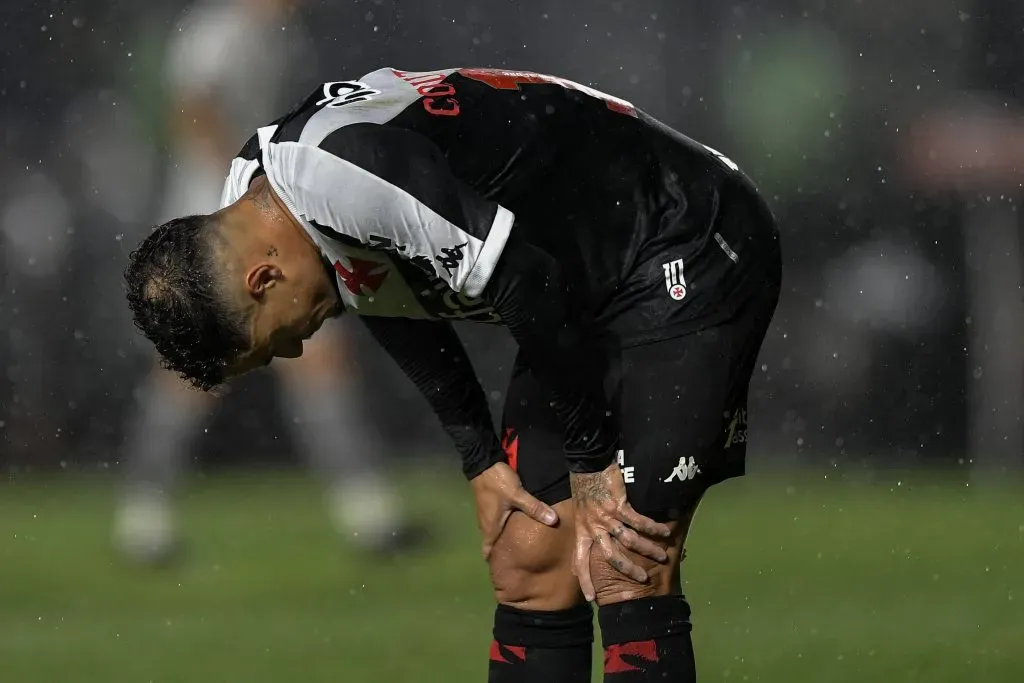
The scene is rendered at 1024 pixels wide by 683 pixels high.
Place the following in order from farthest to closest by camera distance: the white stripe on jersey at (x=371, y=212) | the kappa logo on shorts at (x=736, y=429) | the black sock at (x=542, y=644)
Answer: the black sock at (x=542, y=644)
the kappa logo on shorts at (x=736, y=429)
the white stripe on jersey at (x=371, y=212)

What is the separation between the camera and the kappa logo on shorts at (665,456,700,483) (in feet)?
9.71

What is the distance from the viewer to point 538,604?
3.17m

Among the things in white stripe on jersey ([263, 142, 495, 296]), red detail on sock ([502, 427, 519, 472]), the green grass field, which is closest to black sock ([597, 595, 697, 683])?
red detail on sock ([502, 427, 519, 472])

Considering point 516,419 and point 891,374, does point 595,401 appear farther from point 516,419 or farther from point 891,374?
point 891,374

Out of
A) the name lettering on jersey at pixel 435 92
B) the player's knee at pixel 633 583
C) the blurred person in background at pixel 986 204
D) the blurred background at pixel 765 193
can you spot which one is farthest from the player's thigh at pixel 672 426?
→ the blurred person in background at pixel 986 204

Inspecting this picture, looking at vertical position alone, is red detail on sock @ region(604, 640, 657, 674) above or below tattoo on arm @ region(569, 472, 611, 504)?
below

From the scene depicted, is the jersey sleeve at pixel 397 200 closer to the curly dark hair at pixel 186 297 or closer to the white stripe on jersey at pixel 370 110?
the white stripe on jersey at pixel 370 110

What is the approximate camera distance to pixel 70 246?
320 inches

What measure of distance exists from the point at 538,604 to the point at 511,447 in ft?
1.10

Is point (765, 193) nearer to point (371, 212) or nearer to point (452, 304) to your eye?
point (452, 304)

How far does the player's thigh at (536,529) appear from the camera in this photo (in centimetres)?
314

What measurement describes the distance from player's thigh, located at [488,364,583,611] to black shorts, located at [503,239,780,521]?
0.23 m

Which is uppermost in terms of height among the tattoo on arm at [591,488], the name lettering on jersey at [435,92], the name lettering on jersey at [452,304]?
the name lettering on jersey at [435,92]

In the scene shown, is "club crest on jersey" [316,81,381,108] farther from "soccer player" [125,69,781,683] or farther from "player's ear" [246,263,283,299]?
"player's ear" [246,263,283,299]
